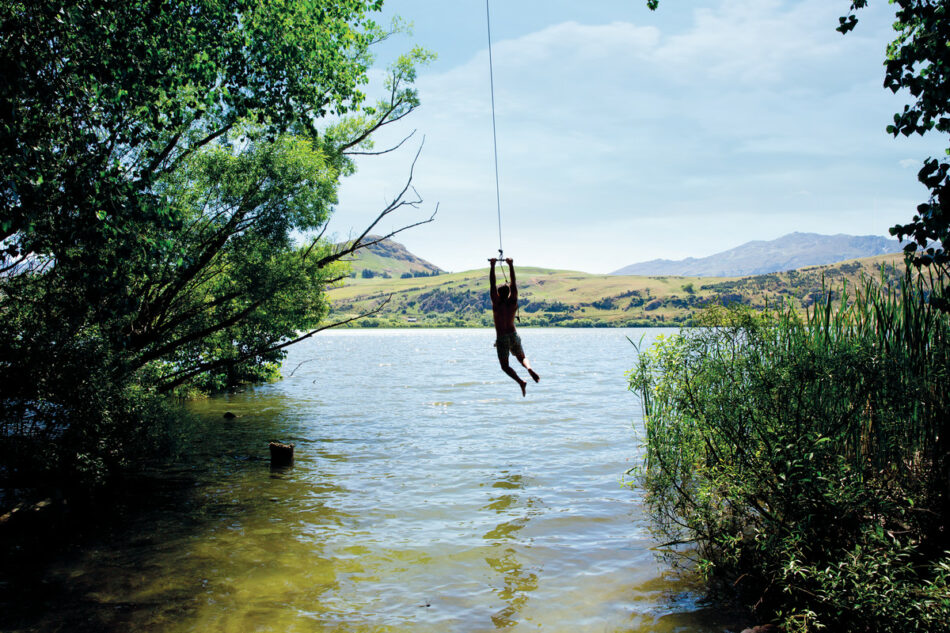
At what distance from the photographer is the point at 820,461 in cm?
752

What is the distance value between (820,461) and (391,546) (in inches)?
322

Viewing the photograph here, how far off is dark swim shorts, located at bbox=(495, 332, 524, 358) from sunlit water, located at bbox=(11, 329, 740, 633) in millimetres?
3884

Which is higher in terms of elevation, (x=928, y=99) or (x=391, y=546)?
(x=928, y=99)

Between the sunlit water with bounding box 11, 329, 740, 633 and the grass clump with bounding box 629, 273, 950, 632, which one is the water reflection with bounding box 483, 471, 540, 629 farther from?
the grass clump with bounding box 629, 273, 950, 632

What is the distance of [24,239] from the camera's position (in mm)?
8461

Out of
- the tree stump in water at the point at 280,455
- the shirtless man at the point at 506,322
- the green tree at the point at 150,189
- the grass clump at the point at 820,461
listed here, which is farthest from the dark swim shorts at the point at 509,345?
the tree stump in water at the point at 280,455

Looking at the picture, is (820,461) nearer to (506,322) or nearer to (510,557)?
(510,557)

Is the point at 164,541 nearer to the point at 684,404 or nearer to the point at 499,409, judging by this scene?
→ the point at 684,404

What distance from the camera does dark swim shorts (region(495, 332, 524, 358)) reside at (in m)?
13.4

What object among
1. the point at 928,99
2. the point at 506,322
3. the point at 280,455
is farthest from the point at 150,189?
the point at 928,99

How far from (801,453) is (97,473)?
45.3ft

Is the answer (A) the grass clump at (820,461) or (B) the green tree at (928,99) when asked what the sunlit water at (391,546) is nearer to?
(A) the grass clump at (820,461)

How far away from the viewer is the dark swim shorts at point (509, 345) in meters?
13.4

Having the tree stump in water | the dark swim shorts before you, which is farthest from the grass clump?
the tree stump in water
